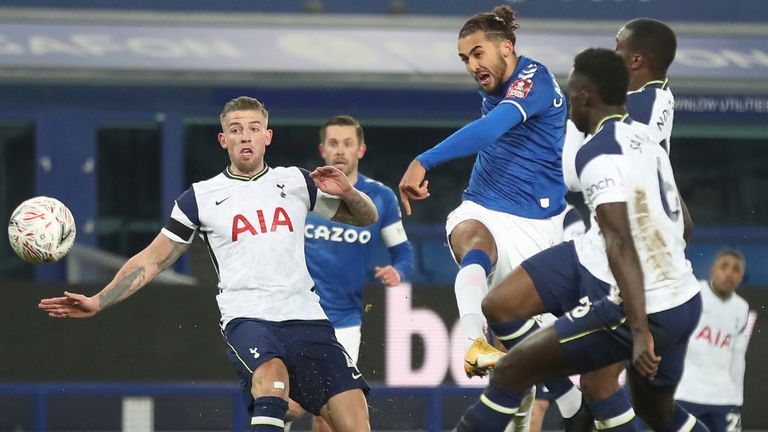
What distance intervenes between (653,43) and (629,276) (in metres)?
1.40

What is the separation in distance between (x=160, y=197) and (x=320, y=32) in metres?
2.09

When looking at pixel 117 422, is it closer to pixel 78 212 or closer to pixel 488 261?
pixel 78 212

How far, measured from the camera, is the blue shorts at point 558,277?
6.17 meters

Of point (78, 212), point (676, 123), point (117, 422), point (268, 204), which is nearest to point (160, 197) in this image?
point (78, 212)

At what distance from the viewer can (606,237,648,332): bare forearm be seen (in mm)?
5605

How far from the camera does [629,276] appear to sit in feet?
18.4

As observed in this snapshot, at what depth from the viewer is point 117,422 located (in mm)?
10391

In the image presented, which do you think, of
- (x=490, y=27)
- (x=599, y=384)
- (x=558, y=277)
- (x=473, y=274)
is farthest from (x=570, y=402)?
(x=490, y=27)

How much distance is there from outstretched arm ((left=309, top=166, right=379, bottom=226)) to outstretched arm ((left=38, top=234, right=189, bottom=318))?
77 centimetres

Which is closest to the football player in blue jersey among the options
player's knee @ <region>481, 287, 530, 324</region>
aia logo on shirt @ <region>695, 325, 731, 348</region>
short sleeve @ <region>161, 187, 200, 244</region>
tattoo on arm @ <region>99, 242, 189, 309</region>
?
player's knee @ <region>481, 287, 530, 324</region>

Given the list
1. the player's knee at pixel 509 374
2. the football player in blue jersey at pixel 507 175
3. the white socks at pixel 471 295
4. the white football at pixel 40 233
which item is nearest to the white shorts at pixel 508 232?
the football player in blue jersey at pixel 507 175

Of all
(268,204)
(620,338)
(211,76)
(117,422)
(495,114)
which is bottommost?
(117,422)

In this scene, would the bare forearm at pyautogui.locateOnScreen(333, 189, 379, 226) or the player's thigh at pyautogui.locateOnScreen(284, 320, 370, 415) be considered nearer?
the player's thigh at pyautogui.locateOnScreen(284, 320, 370, 415)

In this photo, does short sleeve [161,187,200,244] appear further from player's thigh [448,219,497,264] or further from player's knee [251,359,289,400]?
player's thigh [448,219,497,264]
